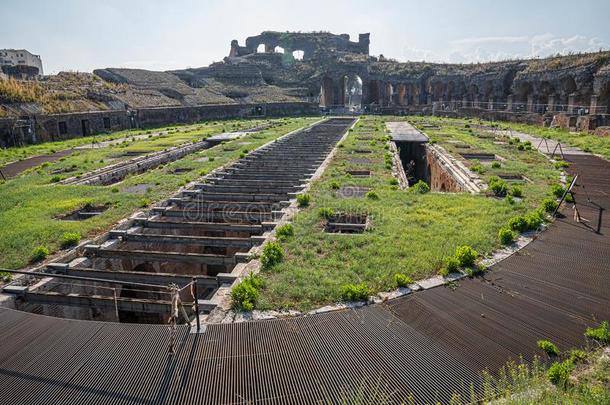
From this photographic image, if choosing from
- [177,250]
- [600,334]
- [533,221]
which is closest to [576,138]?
[533,221]

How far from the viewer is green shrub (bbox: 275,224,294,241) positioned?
1094 centimetres

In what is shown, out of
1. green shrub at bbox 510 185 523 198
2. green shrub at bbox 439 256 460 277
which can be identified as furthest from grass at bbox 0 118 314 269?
green shrub at bbox 510 185 523 198

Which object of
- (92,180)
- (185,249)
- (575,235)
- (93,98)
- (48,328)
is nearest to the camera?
(48,328)

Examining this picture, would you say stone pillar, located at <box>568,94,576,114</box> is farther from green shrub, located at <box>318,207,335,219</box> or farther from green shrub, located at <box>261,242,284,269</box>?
green shrub, located at <box>261,242,284,269</box>

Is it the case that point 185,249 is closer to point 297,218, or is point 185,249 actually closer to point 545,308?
point 297,218

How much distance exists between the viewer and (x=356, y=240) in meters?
10.7

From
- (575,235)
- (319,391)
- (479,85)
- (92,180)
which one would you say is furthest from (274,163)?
(479,85)

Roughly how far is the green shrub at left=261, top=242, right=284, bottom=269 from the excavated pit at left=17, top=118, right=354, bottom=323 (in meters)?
0.73

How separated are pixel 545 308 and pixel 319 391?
4.41 m

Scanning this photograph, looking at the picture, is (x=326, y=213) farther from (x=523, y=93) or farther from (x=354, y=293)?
(x=523, y=93)

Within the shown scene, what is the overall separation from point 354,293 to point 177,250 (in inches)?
252

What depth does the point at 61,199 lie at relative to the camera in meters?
15.6

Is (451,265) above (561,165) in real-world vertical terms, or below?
below

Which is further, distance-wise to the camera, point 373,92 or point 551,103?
point 373,92
